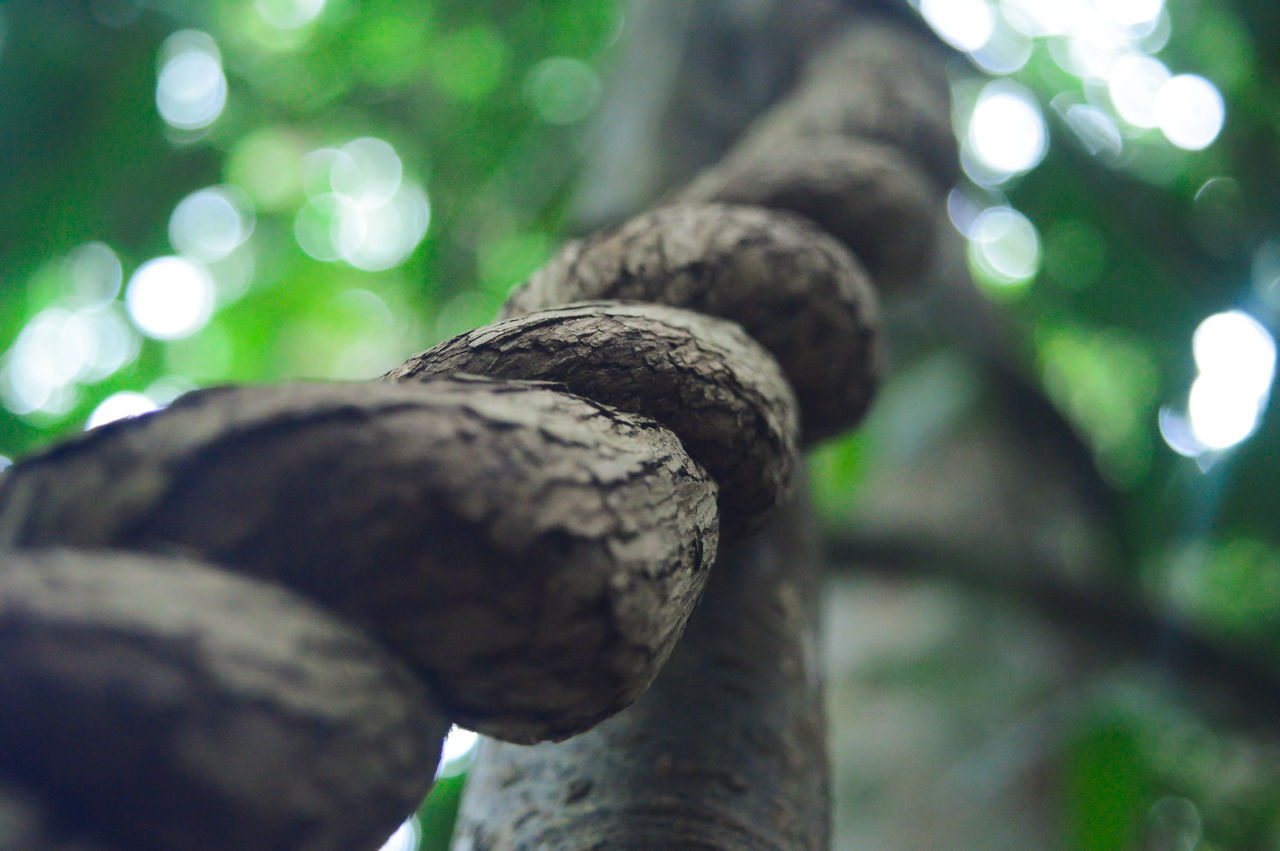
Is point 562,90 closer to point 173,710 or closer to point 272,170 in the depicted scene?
point 272,170

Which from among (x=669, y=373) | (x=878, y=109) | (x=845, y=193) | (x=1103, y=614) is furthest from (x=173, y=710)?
(x=1103, y=614)

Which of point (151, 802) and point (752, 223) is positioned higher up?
point (752, 223)

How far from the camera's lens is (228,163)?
177 cm

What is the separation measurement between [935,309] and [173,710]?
1.22 m

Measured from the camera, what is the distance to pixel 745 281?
512mm

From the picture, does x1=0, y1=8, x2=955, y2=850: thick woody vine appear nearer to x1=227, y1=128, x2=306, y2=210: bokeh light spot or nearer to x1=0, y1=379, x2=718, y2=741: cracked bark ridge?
x1=0, y1=379, x2=718, y2=741: cracked bark ridge

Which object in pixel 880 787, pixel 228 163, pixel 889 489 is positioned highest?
pixel 228 163

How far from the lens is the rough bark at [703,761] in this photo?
457 mm

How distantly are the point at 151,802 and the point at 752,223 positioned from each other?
409mm

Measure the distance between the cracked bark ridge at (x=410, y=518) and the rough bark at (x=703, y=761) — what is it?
0.65 ft

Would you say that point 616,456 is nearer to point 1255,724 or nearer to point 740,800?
point 740,800

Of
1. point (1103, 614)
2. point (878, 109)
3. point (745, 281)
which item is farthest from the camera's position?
point (1103, 614)

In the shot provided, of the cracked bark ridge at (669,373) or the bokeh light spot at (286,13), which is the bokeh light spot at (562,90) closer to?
the bokeh light spot at (286,13)

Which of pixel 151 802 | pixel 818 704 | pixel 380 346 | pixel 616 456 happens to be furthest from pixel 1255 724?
pixel 380 346
